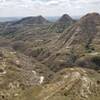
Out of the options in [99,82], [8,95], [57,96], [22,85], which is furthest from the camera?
[22,85]

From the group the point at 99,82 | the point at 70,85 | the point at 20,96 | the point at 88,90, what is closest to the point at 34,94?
the point at 20,96

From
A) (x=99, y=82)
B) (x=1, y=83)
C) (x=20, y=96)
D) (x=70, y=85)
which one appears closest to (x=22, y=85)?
(x=1, y=83)

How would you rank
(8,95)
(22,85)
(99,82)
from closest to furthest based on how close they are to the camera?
(8,95)
(99,82)
(22,85)

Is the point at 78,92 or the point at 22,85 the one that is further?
the point at 22,85

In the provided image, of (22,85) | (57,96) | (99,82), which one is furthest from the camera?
(22,85)

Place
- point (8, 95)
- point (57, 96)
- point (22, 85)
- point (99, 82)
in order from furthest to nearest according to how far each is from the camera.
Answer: point (22, 85) → point (99, 82) → point (8, 95) → point (57, 96)

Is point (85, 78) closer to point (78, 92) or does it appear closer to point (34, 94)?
point (78, 92)

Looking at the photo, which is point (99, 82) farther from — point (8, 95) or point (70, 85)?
point (8, 95)

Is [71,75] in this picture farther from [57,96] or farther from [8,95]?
[8,95]

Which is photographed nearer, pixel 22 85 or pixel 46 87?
pixel 46 87
